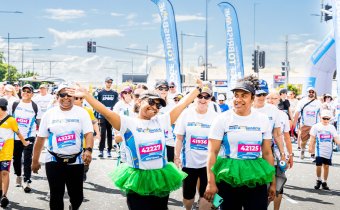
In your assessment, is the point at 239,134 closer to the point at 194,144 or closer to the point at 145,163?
the point at 145,163

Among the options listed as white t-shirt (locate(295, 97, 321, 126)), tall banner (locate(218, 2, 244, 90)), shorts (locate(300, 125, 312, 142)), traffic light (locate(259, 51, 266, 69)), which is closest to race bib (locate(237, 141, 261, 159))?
white t-shirt (locate(295, 97, 321, 126))

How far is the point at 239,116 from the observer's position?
206 inches

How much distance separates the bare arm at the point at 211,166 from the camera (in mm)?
5043

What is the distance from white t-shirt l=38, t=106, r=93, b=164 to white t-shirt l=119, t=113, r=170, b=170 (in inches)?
67.5

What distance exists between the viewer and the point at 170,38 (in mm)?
26891

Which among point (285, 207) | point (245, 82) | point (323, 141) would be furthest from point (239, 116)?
point (323, 141)

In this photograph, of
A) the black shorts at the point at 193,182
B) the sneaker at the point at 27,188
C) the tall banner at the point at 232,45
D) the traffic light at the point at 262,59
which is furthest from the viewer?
the traffic light at the point at 262,59

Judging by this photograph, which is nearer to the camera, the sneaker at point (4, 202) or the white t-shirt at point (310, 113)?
the sneaker at point (4, 202)

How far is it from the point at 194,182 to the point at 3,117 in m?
3.64

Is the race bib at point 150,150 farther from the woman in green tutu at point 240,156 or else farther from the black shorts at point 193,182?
the black shorts at point 193,182

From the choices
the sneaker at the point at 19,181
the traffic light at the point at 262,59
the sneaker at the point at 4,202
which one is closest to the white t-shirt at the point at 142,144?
the sneaker at the point at 4,202

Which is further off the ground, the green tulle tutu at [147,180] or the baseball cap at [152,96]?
the baseball cap at [152,96]

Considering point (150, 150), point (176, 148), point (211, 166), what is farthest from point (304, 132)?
point (150, 150)

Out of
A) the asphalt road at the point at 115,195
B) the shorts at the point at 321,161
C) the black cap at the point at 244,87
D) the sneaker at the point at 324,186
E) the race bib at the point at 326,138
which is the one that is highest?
the black cap at the point at 244,87
